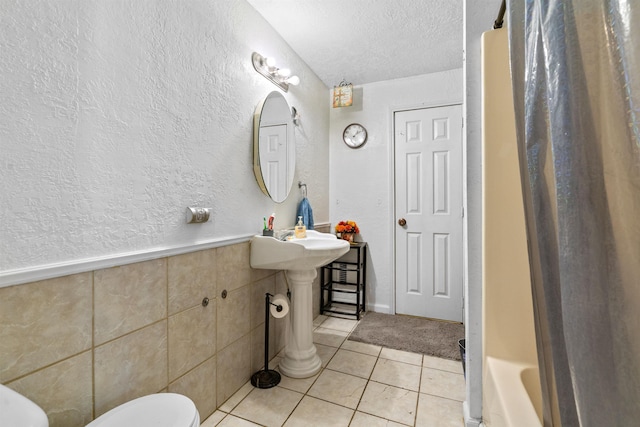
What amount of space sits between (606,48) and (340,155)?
8.75 ft

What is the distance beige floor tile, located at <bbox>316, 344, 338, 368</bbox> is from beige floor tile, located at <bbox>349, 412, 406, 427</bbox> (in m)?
0.49

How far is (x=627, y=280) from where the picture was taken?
38 centimetres

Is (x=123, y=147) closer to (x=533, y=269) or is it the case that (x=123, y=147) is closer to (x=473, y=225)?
(x=533, y=269)

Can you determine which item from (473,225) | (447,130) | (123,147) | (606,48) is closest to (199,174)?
(123,147)

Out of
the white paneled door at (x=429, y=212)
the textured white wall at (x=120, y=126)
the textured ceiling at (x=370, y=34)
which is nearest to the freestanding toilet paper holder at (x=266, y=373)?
the textured white wall at (x=120, y=126)

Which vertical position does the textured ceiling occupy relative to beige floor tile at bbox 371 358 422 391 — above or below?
above

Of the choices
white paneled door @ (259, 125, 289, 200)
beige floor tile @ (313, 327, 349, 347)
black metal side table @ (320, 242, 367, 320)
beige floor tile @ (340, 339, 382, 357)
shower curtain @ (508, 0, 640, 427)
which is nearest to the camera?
shower curtain @ (508, 0, 640, 427)

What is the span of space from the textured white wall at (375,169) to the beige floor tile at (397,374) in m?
0.95

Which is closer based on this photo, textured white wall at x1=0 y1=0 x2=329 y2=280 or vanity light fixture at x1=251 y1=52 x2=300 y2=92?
textured white wall at x1=0 y1=0 x2=329 y2=280

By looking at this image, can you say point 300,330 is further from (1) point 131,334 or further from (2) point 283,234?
(1) point 131,334

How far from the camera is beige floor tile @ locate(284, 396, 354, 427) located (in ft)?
4.62

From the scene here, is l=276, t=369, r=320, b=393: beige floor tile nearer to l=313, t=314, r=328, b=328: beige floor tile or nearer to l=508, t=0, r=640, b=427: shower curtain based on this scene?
l=313, t=314, r=328, b=328: beige floor tile

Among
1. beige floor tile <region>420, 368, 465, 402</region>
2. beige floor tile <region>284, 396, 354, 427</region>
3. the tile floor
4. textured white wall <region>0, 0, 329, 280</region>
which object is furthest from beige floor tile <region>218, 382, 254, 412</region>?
beige floor tile <region>420, 368, 465, 402</region>

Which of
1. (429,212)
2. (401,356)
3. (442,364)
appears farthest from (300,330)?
(429,212)
